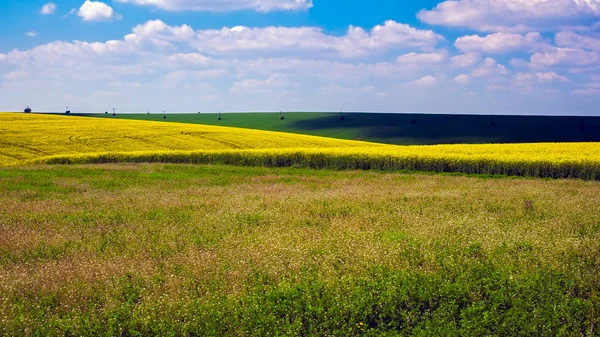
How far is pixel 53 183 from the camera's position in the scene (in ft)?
66.2

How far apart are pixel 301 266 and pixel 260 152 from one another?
23.6 m

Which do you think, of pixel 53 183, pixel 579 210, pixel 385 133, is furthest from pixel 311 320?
pixel 385 133

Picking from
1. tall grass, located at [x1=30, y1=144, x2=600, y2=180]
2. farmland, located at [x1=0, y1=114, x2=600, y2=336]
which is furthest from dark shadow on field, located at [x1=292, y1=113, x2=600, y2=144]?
farmland, located at [x1=0, y1=114, x2=600, y2=336]

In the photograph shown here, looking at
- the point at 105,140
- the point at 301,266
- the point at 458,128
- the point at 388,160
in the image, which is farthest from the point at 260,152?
the point at 458,128

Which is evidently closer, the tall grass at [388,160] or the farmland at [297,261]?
the farmland at [297,261]

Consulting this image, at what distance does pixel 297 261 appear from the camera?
27.6 ft

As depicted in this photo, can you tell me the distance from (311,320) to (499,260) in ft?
12.6

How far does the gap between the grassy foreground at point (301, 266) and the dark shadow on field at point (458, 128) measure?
60.6 metres

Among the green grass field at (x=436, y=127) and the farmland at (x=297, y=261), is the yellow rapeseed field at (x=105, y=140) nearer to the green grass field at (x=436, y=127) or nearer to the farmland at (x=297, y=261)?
the farmland at (x=297, y=261)

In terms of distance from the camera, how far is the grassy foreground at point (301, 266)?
249 inches

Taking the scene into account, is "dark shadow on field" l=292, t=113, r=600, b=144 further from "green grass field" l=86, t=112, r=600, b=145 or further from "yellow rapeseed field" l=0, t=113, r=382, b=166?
"yellow rapeseed field" l=0, t=113, r=382, b=166

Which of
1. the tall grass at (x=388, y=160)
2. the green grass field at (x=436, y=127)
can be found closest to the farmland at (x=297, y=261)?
the tall grass at (x=388, y=160)

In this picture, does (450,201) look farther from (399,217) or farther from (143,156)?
(143,156)

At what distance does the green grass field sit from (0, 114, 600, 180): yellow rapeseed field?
34.5 metres
